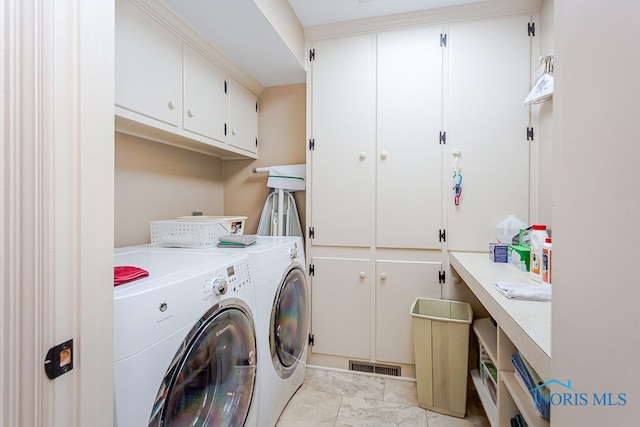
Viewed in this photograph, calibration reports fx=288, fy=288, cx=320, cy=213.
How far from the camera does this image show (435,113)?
191 centimetres

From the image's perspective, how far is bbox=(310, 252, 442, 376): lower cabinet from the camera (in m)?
1.96

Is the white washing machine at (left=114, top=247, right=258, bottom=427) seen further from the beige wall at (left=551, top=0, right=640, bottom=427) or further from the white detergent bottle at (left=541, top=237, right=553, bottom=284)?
Answer: the white detergent bottle at (left=541, top=237, right=553, bottom=284)

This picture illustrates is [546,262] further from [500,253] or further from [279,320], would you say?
[279,320]

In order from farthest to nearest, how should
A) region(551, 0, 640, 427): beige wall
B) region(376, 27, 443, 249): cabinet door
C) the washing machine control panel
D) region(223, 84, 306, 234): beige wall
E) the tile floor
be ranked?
region(223, 84, 306, 234): beige wall
region(376, 27, 443, 249): cabinet door
the tile floor
the washing machine control panel
region(551, 0, 640, 427): beige wall

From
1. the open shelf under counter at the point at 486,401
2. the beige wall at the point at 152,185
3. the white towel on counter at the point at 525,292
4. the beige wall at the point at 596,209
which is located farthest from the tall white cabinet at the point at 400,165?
the beige wall at the point at 596,209

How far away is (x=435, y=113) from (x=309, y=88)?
904 mm

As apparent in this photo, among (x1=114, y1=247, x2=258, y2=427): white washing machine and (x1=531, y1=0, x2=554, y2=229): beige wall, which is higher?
(x1=531, y1=0, x2=554, y2=229): beige wall

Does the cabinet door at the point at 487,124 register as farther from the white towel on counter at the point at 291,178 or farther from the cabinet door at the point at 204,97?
the cabinet door at the point at 204,97

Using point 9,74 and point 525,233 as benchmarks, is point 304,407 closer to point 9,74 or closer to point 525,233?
point 525,233

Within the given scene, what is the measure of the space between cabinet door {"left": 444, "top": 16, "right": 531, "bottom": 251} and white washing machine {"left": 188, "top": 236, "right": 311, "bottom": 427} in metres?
1.06

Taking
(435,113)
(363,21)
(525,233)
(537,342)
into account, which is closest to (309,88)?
(363,21)

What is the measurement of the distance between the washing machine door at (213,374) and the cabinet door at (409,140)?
1172mm

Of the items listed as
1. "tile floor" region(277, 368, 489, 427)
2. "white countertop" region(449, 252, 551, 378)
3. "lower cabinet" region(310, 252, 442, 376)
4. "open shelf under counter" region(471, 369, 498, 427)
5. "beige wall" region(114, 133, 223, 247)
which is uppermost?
"beige wall" region(114, 133, 223, 247)

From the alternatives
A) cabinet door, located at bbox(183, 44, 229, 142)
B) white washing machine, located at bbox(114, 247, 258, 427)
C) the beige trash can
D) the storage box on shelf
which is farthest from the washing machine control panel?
the storage box on shelf
